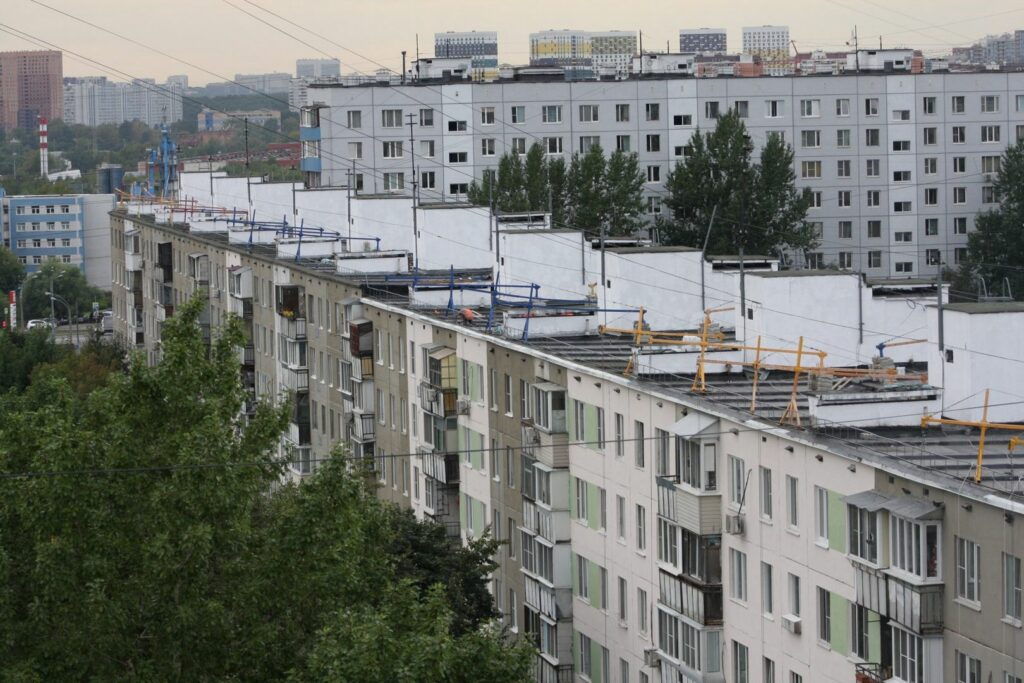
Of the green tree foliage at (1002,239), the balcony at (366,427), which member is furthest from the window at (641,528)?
the green tree foliage at (1002,239)

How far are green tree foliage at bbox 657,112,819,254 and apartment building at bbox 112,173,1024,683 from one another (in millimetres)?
32637

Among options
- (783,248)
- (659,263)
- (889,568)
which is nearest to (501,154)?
(783,248)

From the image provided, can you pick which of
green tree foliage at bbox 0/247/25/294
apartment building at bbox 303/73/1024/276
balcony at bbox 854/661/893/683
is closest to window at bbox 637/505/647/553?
balcony at bbox 854/661/893/683

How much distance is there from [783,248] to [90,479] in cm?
6450

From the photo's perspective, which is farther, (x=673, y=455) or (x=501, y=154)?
(x=501, y=154)

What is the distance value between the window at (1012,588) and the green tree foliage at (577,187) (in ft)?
Result: 207

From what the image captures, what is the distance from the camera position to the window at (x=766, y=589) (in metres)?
29.5

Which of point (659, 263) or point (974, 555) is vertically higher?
point (659, 263)

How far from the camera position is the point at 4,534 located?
93.2 ft

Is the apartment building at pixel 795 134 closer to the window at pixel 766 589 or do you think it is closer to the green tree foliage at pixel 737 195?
the green tree foliage at pixel 737 195

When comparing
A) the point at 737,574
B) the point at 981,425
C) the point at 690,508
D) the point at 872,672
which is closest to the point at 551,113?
the point at 690,508

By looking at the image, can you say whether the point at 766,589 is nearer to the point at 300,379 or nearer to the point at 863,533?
the point at 863,533

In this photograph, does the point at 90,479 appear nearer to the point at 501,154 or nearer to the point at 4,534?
the point at 4,534

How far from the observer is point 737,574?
101 feet
